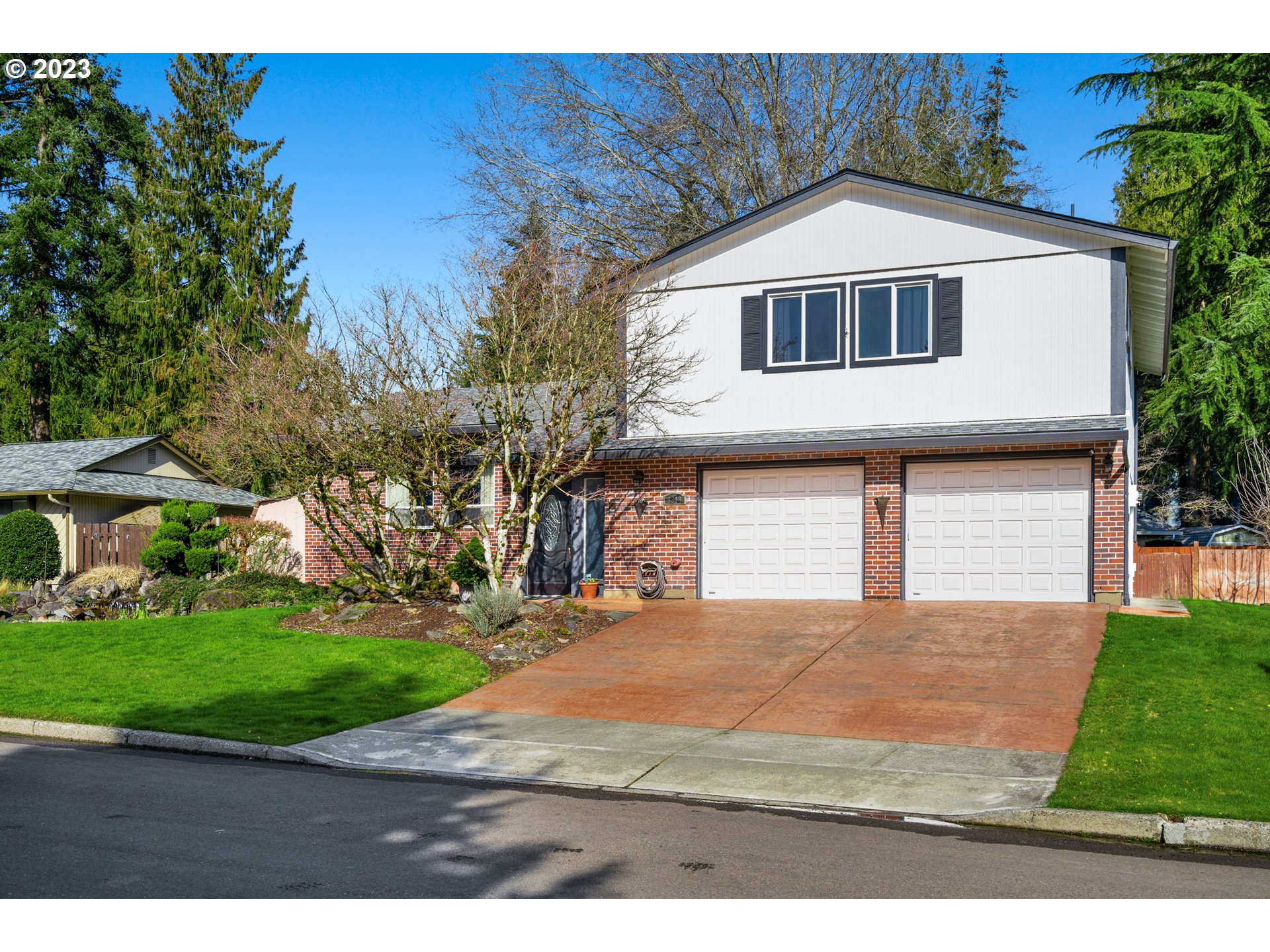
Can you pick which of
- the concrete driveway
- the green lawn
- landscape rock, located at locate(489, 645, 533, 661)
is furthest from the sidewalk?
landscape rock, located at locate(489, 645, 533, 661)

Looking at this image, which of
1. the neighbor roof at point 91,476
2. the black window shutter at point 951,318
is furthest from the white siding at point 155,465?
the black window shutter at point 951,318

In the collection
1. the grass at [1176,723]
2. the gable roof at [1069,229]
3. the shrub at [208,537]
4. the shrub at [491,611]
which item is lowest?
the grass at [1176,723]

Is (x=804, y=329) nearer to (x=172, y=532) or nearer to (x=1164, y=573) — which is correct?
(x=1164, y=573)

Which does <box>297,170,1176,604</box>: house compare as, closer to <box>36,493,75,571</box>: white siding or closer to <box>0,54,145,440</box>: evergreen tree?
<box>36,493,75,571</box>: white siding

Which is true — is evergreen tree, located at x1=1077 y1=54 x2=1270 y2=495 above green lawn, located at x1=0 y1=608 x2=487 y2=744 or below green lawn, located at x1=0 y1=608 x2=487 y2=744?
above

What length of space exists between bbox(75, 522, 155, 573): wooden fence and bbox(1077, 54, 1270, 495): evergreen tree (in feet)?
84.0

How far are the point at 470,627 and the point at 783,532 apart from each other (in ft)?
18.8

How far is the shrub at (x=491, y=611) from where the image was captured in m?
15.5

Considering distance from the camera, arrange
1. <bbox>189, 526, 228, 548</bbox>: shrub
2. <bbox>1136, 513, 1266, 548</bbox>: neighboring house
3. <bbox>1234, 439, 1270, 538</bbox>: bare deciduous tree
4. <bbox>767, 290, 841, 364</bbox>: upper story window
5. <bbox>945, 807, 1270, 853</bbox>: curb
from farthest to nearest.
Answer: <bbox>1136, 513, 1266, 548</bbox>: neighboring house, <bbox>189, 526, 228, 548</bbox>: shrub, <bbox>1234, 439, 1270, 538</bbox>: bare deciduous tree, <bbox>767, 290, 841, 364</bbox>: upper story window, <bbox>945, 807, 1270, 853</bbox>: curb

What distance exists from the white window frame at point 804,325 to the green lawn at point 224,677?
759cm

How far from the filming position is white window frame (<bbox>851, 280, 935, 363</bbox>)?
1758 centimetres

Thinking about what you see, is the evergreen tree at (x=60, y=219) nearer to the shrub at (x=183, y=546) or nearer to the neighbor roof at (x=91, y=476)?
the neighbor roof at (x=91, y=476)

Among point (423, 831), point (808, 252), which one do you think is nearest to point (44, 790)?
point (423, 831)

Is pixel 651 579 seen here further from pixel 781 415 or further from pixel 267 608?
pixel 267 608
